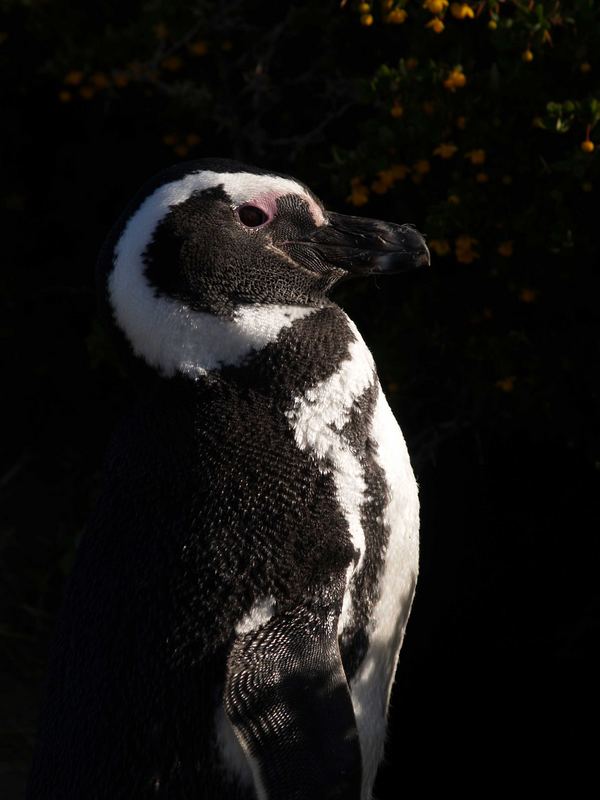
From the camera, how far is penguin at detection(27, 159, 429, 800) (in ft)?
6.11

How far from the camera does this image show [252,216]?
2.03 m

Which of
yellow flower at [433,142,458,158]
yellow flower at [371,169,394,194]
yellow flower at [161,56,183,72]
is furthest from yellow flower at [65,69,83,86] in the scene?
yellow flower at [433,142,458,158]

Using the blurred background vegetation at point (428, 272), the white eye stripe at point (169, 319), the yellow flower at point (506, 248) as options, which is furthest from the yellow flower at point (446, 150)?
the white eye stripe at point (169, 319)

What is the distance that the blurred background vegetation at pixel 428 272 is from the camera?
280 centimetres

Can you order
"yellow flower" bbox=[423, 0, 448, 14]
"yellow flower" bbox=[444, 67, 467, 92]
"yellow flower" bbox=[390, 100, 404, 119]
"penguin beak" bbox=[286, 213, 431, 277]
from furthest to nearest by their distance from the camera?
1. "yellow flower" bbox=[390, 100, 404, 119]
2. "yellow flower" bbox=[444, 67, 467, 92]
3. "yellow flower" bbox=[423, 0, 448, 14]
4. "penguin beak" bbox=[286, 213, 431, 277]

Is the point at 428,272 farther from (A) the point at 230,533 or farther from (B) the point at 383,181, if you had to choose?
(A) the point at 230,533

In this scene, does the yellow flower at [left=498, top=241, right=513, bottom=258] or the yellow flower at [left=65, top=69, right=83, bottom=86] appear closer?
the yellow flower at [left=498, top=241, right=513, bottom=258]

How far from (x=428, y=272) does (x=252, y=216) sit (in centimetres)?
125

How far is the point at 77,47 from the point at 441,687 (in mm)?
2093

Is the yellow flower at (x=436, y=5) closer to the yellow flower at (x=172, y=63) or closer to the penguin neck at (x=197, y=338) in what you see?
the penguin neck at (x=197, y=338)

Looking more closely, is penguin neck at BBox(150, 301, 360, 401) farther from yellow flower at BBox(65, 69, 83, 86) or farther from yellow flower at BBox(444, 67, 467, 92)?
yellow flower at BBox(65, 69, 83, 86)

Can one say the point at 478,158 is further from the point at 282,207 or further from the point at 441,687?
the point at 441,687

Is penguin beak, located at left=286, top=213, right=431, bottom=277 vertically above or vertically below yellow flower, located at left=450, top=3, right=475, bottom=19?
below

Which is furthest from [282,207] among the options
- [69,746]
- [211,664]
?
[69,746]
